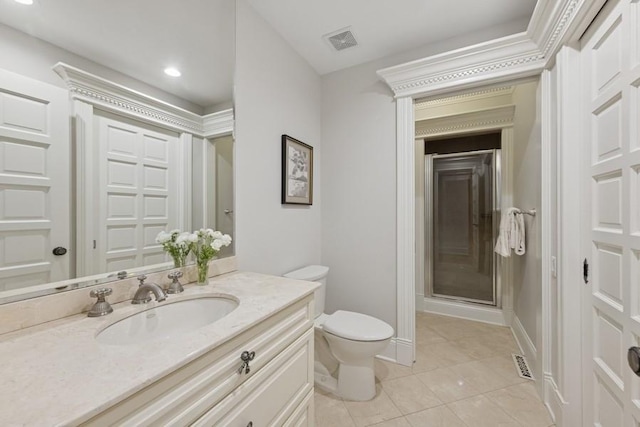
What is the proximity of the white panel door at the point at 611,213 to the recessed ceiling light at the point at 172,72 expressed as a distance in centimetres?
189

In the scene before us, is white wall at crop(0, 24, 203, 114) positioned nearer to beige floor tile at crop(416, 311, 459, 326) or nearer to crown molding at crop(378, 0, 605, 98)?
crown molding at crop(378, 0, 605, 98)

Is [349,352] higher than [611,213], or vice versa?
[611,213]

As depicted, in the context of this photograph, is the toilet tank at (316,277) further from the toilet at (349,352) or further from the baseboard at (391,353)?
the baseboard at (391,353)

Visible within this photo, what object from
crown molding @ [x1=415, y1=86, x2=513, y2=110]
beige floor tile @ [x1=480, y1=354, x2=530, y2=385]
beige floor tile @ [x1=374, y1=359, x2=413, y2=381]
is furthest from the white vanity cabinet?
crown molding @ [x1=415, y1=86, x2=513, y2=110]

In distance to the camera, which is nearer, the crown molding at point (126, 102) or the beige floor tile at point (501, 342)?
the crown molding at point (126, 102)

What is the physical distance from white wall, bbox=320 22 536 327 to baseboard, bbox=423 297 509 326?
4.00 feet

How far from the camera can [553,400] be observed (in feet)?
4.97

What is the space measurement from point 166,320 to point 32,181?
66 cm

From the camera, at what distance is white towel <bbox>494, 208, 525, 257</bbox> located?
2.16 metres

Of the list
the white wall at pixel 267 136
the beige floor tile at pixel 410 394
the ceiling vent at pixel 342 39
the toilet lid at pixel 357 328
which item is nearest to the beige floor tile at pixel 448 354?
the beige floor tile at pixel 410 394

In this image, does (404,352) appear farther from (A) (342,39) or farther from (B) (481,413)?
(A) (342,39)

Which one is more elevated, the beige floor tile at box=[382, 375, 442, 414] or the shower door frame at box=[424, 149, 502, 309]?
the shower door frame at box=[424, 149, 502, 309]

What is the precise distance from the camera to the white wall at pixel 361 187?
7.14 ft

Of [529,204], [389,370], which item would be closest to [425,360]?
[389,370]
